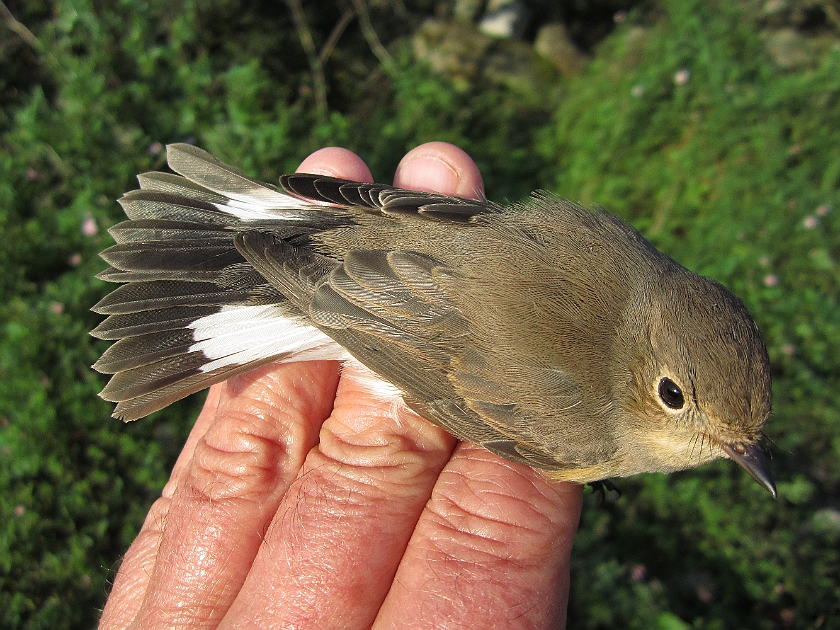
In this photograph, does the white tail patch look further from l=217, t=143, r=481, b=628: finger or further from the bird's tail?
l=217, t=143, r=481, b=628: finger

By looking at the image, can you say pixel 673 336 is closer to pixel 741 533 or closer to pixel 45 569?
pixel 741 533

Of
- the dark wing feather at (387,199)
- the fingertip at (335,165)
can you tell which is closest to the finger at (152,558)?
the dark wing feather at (387,199)

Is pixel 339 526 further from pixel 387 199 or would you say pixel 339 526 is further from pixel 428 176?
pixel 428 176

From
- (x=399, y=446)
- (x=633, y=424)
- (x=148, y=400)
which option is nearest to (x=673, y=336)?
(x=633, y=424)

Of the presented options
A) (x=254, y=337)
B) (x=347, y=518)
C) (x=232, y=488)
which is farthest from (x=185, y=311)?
(x=347, y=518)

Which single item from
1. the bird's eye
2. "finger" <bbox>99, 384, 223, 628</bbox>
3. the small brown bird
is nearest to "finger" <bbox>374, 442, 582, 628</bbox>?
the small brown bird

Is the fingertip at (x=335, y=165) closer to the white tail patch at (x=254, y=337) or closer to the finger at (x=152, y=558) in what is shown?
the white tail patch at (x=254, y=337)
